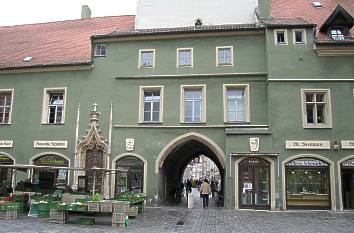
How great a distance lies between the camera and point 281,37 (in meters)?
22.9

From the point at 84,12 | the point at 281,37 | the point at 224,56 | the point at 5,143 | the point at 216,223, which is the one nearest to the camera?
the point at 216,223

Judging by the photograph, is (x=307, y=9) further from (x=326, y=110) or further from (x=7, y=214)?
(x=7, y=214)

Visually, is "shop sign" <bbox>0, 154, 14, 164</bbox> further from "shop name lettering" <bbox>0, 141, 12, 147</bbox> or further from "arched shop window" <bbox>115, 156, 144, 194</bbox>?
"arched shop window" <bbox>115, 156, 144, 194</bbox>

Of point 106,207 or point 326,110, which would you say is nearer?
point 106,207

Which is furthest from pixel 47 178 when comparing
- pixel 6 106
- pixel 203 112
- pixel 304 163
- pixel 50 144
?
pixel 304 163

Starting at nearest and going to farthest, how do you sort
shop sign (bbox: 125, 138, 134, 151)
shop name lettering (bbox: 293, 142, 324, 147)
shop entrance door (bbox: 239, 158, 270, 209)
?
shop entrance door (bbox: 239, 158, 270, 209) → shop name lettering (bbox: 293, 142, 324, 147) → shop sign (bbox: 125, 138, 134, 151)

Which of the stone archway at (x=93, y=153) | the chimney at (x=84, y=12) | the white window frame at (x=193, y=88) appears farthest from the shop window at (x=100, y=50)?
the chimney at (x=84, y=12)

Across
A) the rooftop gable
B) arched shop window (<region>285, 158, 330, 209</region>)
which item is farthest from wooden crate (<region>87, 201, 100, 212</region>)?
the rooftop gable

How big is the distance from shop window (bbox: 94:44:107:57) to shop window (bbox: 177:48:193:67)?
15.2 ft

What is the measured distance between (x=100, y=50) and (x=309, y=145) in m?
13.5

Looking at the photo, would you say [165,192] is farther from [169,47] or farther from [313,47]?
[313,47]

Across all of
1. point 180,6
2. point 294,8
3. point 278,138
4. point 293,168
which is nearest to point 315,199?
point 293,168

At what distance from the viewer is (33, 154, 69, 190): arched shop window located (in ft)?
78.6

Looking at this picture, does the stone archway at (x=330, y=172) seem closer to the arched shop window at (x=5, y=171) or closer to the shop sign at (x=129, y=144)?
the shop sign at (x=129, y=144)
